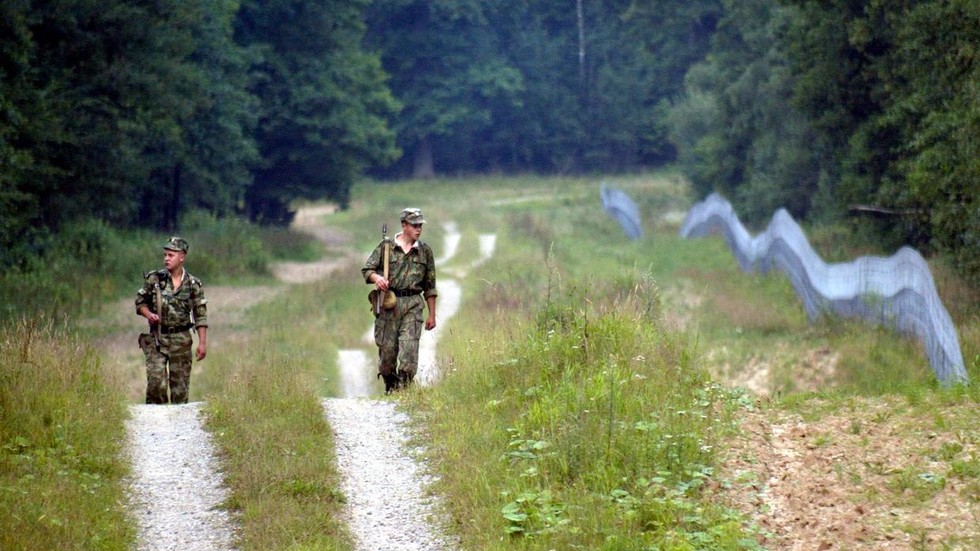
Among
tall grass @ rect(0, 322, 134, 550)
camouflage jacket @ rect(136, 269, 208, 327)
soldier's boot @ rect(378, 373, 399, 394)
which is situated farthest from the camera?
soldier's boot @ rect(378, 373, 399, 394)

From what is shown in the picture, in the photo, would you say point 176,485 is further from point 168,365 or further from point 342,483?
point 168,365

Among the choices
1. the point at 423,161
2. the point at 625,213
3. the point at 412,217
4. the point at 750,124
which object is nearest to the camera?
the point at 412,217

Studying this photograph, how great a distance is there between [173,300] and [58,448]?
3.10 metres

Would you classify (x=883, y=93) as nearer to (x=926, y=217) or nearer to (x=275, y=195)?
(x=926, y=217)

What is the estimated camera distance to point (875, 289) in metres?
17.6

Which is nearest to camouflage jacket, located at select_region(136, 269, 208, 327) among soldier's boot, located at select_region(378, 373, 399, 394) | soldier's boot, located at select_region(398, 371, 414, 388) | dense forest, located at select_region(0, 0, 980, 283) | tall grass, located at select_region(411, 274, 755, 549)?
soldier's boot, located at select_region(378, 373, 399, 394)

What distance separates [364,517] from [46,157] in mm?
18624

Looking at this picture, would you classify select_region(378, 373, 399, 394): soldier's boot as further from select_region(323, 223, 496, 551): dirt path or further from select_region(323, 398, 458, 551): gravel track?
select_region(323, 398, 458, 551): gravel track

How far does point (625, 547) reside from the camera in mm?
7484

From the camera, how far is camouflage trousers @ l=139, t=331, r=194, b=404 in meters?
12.5

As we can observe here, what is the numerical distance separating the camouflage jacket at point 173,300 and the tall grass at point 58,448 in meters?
0.76

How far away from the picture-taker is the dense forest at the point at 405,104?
71.5 ft

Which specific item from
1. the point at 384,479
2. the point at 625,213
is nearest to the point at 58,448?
the point at 384,479

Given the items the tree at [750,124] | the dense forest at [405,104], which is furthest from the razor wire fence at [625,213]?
the dense forest at [405,104]
